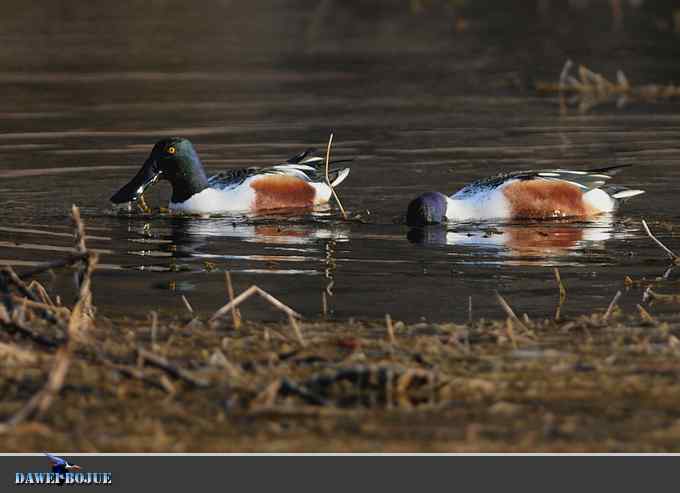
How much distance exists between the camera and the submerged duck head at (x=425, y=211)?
10070 mm

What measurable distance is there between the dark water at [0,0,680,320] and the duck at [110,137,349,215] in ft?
0.78

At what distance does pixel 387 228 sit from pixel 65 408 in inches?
212

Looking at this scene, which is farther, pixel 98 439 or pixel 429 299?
pixel 429 299

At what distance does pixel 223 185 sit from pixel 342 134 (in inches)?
135

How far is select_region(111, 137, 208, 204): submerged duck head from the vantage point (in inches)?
438

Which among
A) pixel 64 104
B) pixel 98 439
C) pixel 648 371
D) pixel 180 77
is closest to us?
pixel 98 439

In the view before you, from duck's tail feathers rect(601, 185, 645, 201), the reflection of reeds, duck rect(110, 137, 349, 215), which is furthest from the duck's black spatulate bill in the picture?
the reflection of reeds

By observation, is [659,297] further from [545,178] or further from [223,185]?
[223,185]

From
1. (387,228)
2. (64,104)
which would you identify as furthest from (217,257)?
(64,104)

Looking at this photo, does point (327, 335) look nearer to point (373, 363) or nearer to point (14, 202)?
point (373, 363)

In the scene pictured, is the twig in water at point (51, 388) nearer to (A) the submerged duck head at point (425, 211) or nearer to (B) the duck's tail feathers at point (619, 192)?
(A) the submerged duck head at point (425, 211)

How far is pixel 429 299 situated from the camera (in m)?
7.65

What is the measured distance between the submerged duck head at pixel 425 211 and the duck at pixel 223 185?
140cm

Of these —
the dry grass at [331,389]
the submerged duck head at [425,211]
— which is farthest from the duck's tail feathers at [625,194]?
the dry grass at [331,389]
